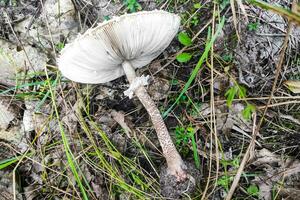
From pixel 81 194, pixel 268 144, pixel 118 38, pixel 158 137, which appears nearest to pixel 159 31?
pixel 118 38

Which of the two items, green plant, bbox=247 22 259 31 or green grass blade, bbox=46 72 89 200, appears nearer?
green grass blade, bbox=46 72 89 200

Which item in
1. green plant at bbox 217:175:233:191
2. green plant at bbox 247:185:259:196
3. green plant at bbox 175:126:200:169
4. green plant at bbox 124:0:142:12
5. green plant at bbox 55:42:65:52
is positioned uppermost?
green plant at bbox 124:0:142:12

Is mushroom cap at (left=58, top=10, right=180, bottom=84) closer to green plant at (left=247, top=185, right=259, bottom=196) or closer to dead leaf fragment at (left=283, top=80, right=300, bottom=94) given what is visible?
dead leaf fragment at (left=283, top=80, right=300, bottom=94)

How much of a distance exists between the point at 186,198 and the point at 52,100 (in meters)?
1.41

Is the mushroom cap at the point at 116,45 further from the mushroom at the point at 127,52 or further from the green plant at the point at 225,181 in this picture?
the green plant at the point at 225,181

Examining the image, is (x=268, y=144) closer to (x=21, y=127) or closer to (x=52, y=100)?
(x=52, y=100)

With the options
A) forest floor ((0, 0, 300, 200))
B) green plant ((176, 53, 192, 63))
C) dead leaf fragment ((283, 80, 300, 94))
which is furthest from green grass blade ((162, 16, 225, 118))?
dead leaf fragment ((283, 80, 300, 94))

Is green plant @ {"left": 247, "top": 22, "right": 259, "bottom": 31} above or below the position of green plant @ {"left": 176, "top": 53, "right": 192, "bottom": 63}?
above

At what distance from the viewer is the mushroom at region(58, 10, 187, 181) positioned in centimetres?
192

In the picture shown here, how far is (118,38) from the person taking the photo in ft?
6.68

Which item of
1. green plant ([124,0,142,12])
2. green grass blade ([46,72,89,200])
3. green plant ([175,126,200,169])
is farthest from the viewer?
green plant ([124,0,142,12])

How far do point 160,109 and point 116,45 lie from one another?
858 millimetres

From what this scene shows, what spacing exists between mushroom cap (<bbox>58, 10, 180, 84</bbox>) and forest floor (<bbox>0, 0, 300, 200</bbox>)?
0.34m

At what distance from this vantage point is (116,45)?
6.91 feet
